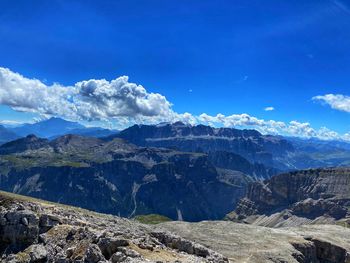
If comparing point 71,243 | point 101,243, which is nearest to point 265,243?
point 71,243

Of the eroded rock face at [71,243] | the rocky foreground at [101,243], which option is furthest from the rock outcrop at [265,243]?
the eroded rock face at [71,243]

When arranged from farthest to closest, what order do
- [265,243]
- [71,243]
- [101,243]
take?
[265,243] < [71,243] < [101,243]

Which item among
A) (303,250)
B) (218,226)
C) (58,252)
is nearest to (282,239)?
(303,250)

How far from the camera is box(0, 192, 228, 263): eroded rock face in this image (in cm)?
5919

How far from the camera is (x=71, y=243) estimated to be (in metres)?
65.0

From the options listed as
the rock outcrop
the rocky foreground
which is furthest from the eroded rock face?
the rock outcrop

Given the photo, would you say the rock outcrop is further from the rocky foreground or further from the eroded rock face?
the eroded rock face

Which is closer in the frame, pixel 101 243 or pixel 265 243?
pixel 101 243

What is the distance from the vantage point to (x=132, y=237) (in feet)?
220

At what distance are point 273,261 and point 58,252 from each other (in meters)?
45.1

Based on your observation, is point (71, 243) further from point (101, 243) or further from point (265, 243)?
point (265, 243)

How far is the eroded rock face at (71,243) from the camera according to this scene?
59.2m

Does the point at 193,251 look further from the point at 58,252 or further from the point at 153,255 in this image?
the point at 58,252

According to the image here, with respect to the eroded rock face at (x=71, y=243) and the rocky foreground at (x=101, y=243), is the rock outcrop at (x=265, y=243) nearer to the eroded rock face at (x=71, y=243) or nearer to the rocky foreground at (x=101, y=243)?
the rocky foreground at (x=101, y=243)
